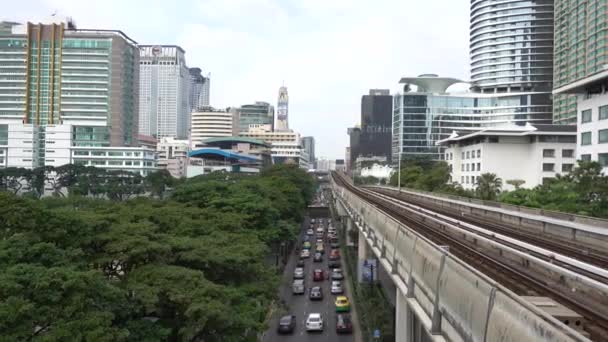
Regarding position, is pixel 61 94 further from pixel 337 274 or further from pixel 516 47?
pixel 516 47

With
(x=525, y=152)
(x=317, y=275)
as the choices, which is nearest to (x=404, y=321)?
(x=317, y=275)

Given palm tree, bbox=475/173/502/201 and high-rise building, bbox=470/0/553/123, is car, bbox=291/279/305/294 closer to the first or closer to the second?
palm tree, bbox=475/173/502/201

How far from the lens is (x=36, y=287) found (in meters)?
13.1

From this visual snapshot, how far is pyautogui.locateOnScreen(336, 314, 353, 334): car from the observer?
28.0 meters

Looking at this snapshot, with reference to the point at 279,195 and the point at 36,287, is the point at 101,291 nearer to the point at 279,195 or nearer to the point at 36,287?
the point at 36,287

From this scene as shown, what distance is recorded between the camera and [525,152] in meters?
72.1

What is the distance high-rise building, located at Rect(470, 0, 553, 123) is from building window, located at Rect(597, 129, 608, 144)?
91135 mm

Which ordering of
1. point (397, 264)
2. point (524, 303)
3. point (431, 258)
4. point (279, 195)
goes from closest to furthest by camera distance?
point (524, 303) < point (431, 258) < point (397, 264) < point (279, 195)

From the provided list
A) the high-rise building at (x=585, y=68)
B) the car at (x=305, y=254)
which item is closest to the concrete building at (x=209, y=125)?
the high-rise building at (x=585, y=68)

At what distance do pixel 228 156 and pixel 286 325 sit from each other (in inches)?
4606

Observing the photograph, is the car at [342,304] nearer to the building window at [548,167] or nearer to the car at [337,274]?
the car at [337,274]

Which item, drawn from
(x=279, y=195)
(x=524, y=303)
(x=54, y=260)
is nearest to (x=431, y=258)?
(x=524, y=303)

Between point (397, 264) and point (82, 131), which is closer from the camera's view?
point (397, 264)

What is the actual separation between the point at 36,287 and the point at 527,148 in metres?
71.2
